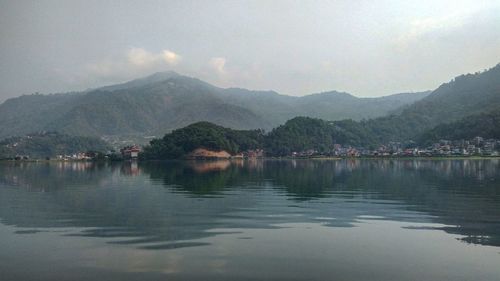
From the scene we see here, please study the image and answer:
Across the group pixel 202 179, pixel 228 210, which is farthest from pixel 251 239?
pixel 202 179

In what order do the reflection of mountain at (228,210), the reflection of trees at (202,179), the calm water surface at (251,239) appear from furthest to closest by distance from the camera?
1. the reflection of trees at (202,179)
2. the reflection of mountain at (228,210)
3. the calm water surface at (251,239)

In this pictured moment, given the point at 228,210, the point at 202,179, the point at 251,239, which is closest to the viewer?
the point at 251,239

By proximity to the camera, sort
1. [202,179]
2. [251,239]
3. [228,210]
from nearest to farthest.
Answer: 1. [251,239]
2. [228,210]
3. [202,179]

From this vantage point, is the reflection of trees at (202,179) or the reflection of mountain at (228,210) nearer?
the reflection of mountain at (228,210)

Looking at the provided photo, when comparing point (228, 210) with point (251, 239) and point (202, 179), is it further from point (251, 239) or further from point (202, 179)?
point (202, 179)

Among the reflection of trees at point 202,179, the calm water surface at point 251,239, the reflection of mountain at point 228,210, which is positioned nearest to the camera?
the calm water surface at point 251,239

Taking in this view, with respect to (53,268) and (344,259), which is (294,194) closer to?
(344,259)

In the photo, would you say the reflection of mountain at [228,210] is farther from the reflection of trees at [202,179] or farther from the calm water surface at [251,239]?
Result: the reflection of trees at [202,179]

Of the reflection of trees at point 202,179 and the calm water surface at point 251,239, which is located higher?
the reflection of trees at point 202,179

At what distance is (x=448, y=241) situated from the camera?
22.1 meters

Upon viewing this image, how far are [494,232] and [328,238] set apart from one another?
913 cm

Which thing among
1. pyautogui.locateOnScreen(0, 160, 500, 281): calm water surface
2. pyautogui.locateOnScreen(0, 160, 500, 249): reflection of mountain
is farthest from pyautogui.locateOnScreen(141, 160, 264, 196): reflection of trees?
pyautogui.locateOnScreen(0, 160, 500, 281): calm water surface

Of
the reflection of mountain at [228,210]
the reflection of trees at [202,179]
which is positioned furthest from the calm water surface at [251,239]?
the reflection of trees at [202,179]

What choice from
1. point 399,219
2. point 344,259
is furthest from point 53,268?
point 399,219
